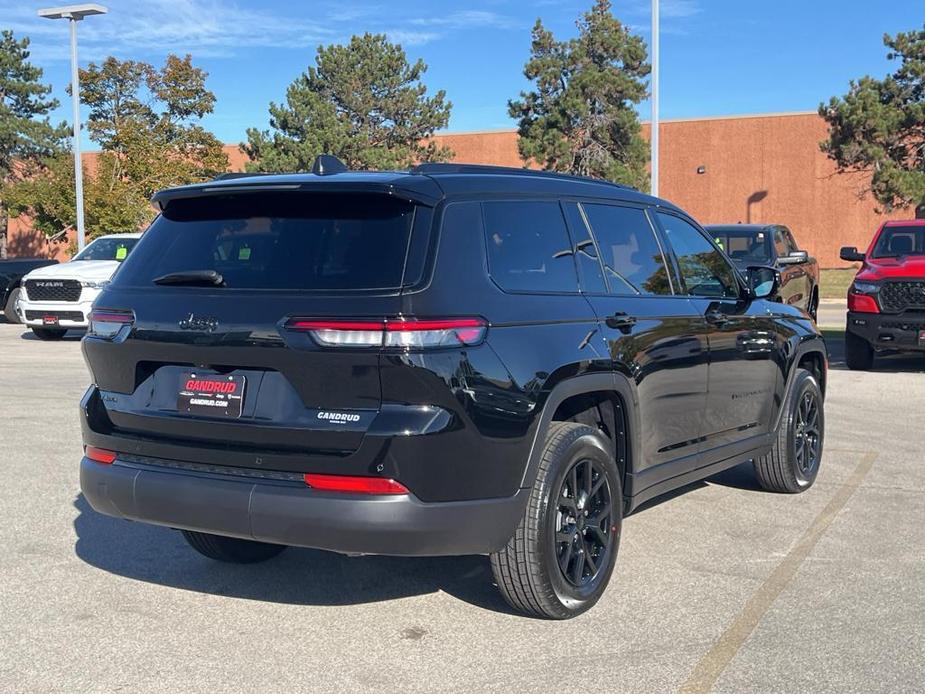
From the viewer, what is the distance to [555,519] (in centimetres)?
445

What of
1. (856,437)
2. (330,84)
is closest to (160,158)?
(330,84)

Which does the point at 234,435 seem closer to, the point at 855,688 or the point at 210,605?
the point at 210,605

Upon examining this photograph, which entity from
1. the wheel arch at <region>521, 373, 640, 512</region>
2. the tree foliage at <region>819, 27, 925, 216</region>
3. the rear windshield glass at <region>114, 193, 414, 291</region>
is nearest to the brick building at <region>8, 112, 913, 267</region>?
the tree foliage at <region>819, 27, 925, 216</region>

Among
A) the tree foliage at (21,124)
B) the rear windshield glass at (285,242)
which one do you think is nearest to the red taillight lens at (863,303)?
the rear windshield glass at (285,242)

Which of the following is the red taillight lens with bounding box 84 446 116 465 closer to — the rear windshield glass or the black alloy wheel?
the rear windshield glass

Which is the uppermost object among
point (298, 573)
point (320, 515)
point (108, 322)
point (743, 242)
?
point (743, 242)

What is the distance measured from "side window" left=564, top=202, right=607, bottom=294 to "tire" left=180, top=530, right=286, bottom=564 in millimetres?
2034

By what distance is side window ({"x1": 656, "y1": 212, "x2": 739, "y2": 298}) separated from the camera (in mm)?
5953

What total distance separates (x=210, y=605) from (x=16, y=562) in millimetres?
1237

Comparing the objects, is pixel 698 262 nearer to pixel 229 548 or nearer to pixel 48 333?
pixel 229 548

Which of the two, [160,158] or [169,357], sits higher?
[160,158]

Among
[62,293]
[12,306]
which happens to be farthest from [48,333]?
[12,306]

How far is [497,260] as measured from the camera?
4.42 metres

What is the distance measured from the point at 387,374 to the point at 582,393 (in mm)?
1081
